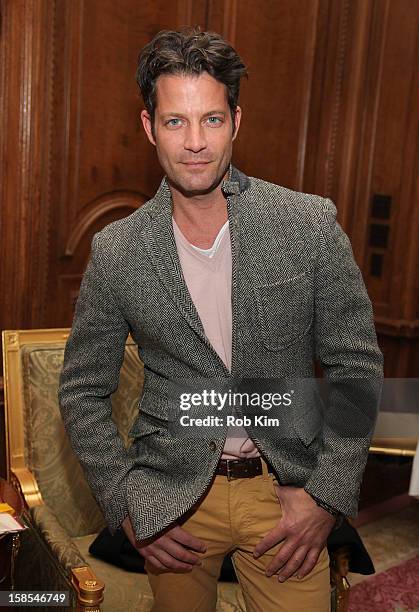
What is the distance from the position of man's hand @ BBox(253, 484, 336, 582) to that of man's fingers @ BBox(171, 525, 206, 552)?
11 cm

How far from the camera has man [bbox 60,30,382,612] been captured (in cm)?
153

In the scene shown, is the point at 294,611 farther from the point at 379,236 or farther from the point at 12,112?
the point at 379,236

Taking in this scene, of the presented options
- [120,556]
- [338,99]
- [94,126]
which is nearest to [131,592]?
[120,556]

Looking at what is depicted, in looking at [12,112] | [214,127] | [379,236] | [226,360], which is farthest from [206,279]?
[379,236]

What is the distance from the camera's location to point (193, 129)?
1.50m

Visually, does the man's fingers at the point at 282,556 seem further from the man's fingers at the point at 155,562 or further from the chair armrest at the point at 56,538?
the chair armrest at the point at 56,538

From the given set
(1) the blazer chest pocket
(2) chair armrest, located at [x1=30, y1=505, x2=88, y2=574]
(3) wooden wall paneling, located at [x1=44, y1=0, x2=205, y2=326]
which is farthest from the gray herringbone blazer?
(3) wooden wall paneling, located at [x1=44, y1=0, x2=205, y2=326]

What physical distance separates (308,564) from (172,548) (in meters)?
0.26

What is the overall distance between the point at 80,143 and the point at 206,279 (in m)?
1.62

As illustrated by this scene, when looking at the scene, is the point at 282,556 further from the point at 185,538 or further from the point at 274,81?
the point at 274,81

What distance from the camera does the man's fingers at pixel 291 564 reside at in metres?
1.54

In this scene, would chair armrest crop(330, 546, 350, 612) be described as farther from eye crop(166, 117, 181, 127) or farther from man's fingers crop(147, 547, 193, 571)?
eye crop(166, 117, 181, 127)

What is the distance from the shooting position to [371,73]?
12.6 ft

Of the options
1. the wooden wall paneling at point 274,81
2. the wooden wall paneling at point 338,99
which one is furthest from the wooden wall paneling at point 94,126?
the wooden wall paneling at point 338,99
